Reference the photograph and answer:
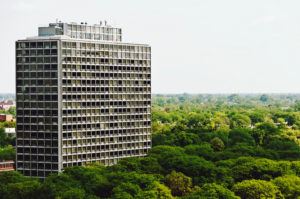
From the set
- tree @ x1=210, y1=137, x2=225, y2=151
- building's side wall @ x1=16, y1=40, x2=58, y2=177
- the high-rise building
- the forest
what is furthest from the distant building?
tree @ x1=210, y1=137, x2=225, y2=151

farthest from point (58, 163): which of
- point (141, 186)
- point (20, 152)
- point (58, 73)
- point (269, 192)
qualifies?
point (269, 192)

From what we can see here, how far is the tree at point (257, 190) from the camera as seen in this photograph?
112 meters

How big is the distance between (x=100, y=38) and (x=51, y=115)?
2533cm

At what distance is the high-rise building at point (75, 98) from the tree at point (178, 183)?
27775mm

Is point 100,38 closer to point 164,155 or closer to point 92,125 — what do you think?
point 92,125

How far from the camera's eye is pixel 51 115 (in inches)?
5605

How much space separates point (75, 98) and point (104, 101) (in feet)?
30.4

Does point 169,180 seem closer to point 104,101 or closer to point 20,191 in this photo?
point 20,191

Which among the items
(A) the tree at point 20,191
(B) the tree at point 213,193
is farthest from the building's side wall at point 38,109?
(B) the tree at point 213,193

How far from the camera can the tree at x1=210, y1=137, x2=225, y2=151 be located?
602ft

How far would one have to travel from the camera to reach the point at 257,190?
113 m

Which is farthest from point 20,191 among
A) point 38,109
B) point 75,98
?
point 75,98

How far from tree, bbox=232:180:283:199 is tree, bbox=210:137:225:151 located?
6660cm

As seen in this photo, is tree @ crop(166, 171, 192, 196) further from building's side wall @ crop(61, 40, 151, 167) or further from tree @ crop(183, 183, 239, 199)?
building's side wall @ crop(61, 40, 151, 167)
